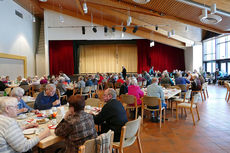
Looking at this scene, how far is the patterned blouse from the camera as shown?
6.07ft

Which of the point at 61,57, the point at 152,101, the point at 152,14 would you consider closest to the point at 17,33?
the point at 61,57

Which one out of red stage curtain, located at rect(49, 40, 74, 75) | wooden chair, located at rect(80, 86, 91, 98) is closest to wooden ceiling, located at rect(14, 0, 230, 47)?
red stage curtain, located at rect(49, 40, 74, 75)

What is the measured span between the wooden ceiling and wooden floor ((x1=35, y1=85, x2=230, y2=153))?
417cm

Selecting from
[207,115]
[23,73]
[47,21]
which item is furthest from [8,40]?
[207,115]

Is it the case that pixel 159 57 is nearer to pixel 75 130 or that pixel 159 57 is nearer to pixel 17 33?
pixel 17 33

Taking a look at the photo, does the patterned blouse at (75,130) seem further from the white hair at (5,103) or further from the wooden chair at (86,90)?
the wooden chair at (86,90)

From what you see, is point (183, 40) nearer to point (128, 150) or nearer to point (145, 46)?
point (145, 46)

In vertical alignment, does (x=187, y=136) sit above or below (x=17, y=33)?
below

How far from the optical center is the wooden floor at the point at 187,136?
315 cm

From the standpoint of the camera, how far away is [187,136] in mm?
3691

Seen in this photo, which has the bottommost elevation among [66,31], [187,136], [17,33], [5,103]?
[187,136]

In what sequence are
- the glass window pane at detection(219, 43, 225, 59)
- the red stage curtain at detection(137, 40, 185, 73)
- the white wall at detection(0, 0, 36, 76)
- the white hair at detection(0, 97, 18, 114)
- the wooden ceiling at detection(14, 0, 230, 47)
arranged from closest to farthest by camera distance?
the white hair at detection(0, 97, 18, 114), the wooden ceiling at detection(14, 0, 230, 47), the white wall at detection(0, 0, 36, 76), the glass window pane at detection(219, 43, 225, 59), the red stage curtain at detection(137, 40, 185, 73)

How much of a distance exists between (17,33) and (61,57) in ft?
12.9

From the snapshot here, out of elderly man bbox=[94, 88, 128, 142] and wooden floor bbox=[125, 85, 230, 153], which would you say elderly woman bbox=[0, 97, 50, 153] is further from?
wooden floor bbox=[125, 85, 230, 153]
